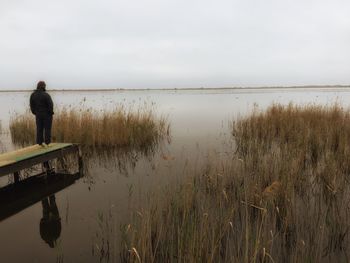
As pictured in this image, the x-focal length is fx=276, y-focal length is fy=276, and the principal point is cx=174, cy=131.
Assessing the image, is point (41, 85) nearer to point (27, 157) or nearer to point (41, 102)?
point (41, 102)

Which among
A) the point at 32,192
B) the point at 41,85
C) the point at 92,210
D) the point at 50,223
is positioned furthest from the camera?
the point at 41,85

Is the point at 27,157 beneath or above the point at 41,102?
beneath

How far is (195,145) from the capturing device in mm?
10219

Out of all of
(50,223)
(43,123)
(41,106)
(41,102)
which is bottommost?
(50,223)

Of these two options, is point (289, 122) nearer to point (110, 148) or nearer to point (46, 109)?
point (110, 148)

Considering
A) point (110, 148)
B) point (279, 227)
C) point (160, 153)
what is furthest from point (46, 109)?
point (279, 227)

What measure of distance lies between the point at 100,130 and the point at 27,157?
420 cm

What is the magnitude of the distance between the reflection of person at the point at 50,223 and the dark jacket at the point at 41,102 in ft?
8.24

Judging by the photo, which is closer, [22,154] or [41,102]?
[22,154]

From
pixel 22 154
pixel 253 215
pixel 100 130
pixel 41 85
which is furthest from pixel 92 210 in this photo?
pixel 100 130

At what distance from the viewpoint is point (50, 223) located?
4570mm

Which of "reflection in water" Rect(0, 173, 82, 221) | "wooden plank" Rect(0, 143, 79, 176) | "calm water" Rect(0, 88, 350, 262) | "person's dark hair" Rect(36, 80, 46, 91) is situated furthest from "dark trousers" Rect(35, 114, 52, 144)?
"calm water" Rect(0, 88, 350, 262)

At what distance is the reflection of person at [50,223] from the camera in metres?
4.10

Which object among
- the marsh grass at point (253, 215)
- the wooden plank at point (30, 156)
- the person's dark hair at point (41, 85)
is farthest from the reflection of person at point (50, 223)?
the person's dark hair at point (41, 85)
